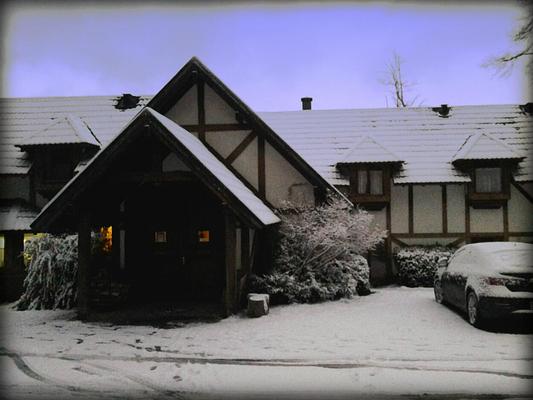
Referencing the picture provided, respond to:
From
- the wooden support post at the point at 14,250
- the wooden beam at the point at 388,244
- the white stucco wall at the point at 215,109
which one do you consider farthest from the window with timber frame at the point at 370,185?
the wooden support post at the point at 14,250

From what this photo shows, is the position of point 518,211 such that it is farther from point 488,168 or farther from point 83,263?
point 83,263

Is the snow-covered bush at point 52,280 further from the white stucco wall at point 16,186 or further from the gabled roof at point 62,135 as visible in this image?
the gabled roof at point 62,135

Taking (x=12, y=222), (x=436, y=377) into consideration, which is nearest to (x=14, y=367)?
(x=436, y=377)

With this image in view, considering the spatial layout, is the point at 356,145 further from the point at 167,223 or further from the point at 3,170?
the point at 3,170

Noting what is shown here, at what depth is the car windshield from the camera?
9.10 m

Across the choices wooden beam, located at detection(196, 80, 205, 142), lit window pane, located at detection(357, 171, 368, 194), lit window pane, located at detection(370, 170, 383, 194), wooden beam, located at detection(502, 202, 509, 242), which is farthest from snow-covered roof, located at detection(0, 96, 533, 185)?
wooden beam, located at detection(196, 80, 205, 142)

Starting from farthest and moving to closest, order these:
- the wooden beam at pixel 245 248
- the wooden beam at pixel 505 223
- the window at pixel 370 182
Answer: the window at pixel 370 182, the wooden beam at pixel 505 223, the wooden beam at pixel 245 248

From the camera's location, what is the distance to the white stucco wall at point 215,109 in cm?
1464

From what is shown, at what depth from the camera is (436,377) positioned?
6.54m

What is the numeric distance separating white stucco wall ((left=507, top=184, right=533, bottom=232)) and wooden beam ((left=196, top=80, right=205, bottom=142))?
11932 mm

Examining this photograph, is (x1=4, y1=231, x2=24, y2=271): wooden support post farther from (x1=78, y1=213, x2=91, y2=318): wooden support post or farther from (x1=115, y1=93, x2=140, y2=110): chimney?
(x1=115, y1=93, x2=140, y2=110): chimney

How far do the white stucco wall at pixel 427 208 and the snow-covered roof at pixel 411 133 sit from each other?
1.80 feet

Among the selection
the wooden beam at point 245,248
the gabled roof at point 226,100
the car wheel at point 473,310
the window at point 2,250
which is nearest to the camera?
the car wheel at point 473,310

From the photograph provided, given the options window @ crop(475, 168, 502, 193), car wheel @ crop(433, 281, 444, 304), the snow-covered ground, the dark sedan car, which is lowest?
the snow-covered ground
